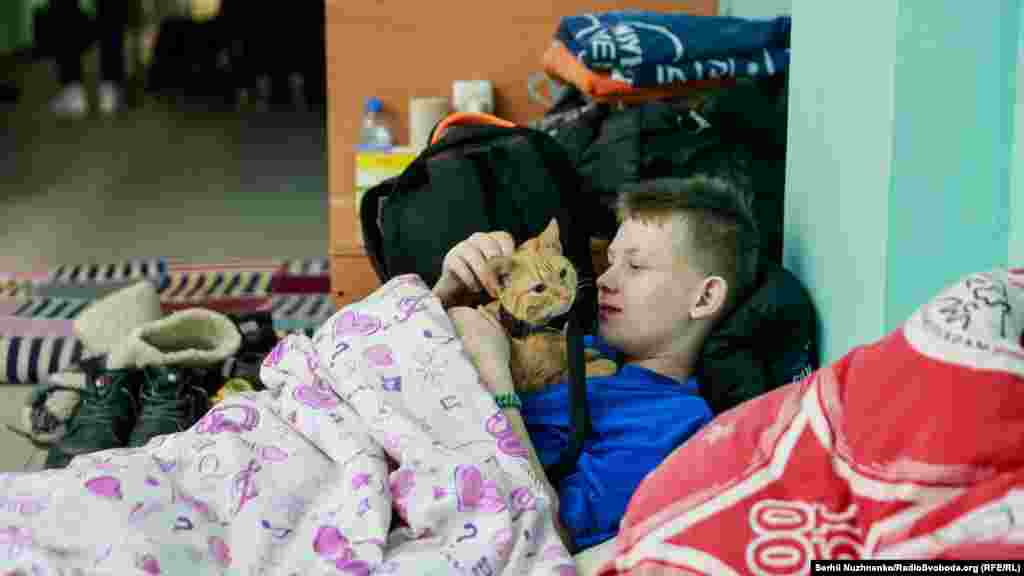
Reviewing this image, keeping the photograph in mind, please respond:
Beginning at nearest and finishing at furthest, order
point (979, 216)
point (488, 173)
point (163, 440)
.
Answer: point (979, 216) < point (163, 440) < point (488, 173)

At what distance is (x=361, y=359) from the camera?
1.64 metres

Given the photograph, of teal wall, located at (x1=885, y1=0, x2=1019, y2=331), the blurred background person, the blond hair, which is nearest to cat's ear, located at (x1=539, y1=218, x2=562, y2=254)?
the blond hair

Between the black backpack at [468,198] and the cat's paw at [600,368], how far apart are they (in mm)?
215

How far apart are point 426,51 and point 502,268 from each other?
4.14 feet

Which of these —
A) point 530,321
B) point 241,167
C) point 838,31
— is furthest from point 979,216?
point 241,167

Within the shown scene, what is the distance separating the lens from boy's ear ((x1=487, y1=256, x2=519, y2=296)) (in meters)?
1.74

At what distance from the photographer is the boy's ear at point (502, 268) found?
1.74 meters

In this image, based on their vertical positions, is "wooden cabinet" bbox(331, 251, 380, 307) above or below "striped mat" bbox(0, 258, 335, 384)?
above

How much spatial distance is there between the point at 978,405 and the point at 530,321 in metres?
0.69

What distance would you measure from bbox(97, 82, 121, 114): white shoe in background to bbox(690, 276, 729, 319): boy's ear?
5718mm

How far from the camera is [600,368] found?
1.77 metres

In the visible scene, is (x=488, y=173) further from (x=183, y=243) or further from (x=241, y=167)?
(x=241, y=167)

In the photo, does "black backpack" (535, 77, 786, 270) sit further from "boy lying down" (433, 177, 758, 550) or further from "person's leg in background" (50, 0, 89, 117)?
"person's leg in background" (50, 0, 89, 117)

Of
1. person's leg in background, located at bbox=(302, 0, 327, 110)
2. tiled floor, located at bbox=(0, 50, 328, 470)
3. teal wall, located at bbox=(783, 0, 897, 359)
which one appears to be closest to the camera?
teal wall, located at bbox=(783, 0, 897, 359)
